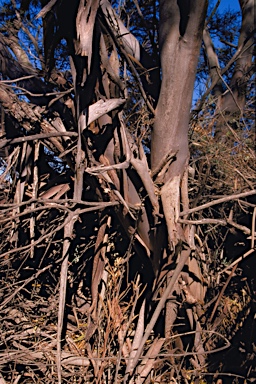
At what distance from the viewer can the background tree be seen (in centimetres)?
335

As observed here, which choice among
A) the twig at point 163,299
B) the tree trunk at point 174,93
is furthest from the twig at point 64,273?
the tree trunk at point 174,93

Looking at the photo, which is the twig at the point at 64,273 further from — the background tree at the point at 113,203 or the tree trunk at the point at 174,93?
the tree trunk at the point at 174,93

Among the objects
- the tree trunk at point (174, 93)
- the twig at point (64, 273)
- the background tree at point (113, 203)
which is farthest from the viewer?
the tree trunk at point (174, 93)

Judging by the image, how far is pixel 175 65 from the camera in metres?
3.63

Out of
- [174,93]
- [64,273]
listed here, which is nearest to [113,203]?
[64,273]

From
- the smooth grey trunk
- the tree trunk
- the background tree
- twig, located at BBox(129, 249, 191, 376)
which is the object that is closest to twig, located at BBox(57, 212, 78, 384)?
the background tree

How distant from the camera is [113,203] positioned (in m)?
3.51

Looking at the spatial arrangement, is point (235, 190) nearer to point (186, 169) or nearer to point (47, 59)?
point (186, 169)

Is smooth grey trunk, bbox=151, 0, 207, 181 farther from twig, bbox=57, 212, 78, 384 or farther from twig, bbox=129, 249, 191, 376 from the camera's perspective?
twig, bbox=57, 212, 78, 384

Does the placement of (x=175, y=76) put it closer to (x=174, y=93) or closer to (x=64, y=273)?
(x=174, y=93)

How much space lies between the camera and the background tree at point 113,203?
3.35m

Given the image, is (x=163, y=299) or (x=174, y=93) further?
(x=174, y=93)

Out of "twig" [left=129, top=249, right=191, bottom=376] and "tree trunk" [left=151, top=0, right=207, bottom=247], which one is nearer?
"twig" [left=129, top=249, right=191, bottom=376]

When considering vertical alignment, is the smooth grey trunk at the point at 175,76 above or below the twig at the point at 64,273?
above
